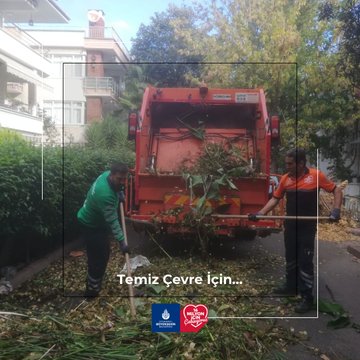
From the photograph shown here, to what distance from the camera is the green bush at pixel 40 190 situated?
275cm

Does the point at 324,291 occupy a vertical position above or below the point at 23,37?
below

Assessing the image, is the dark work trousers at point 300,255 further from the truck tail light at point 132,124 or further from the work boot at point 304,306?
the truck tail light at point 132,124

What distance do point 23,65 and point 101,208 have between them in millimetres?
950

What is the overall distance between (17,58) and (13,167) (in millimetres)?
1001

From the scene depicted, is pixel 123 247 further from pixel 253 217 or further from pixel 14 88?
pixel 14 88

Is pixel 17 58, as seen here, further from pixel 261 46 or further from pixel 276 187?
pixel 276 187

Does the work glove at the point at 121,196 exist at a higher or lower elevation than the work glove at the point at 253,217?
higher

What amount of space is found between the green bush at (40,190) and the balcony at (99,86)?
349 mm

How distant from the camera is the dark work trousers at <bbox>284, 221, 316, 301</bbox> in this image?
9.68 feet

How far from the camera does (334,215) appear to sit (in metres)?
3.20

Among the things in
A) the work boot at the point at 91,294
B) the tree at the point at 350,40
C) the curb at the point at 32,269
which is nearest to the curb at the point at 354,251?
the tree at the point at 350,40

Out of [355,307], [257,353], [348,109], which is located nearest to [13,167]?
[257,353]

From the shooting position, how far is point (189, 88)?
280 centimetres

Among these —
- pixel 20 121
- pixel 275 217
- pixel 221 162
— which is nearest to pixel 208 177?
pixel 221 162
